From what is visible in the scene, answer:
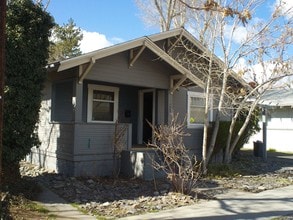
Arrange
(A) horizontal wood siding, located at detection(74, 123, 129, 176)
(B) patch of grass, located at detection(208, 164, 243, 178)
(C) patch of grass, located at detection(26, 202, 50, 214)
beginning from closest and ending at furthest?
1. (C) patch of grass, located at detection(26, 202, 50, 214)
2. (A) horizontal wood siding, located at detection(74, 123, 129, 176)
3. (B) patch of grass, located at detection(208, 164, 243, 178)

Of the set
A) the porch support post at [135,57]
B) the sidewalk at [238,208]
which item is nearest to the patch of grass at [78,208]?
the sidewalk at [238,208]

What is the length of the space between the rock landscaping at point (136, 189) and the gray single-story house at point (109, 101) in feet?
2.95

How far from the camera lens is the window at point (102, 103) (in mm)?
14016

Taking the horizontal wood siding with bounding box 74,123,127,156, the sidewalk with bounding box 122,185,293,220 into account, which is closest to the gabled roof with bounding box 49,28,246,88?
the horizontal wood siding with bounding box 74,123,127,156

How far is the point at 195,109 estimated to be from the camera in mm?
16375

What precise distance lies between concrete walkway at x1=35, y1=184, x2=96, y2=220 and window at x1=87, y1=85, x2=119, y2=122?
444cm

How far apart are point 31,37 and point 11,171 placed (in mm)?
3523

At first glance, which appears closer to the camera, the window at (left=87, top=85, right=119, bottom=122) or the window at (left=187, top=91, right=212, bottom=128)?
the window at (left=87, top=85, right=119, bottom=122)

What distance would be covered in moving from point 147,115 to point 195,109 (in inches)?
82.0

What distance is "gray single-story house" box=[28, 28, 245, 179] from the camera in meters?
12.1

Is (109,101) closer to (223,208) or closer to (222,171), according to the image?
(222,171)

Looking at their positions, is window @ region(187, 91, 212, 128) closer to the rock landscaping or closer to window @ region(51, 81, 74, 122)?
the rock landscaping

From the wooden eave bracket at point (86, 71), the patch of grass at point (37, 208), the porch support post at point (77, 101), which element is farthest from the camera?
the porch support post at point (77, 101)

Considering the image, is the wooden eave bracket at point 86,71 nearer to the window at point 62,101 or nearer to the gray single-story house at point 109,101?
the gray single-story house at point 109,101
